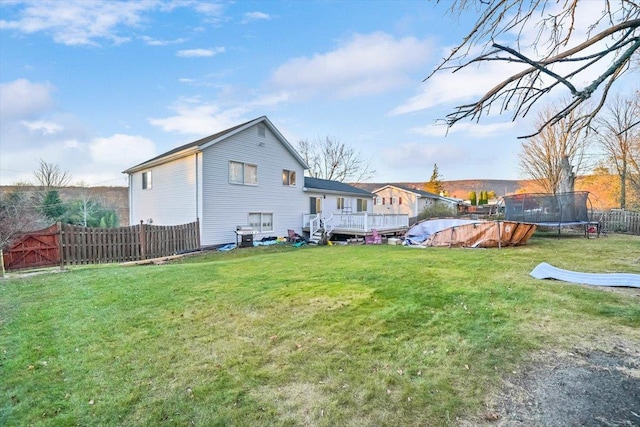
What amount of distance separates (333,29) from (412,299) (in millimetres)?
10023

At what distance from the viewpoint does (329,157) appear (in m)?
36.1

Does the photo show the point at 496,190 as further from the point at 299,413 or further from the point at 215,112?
the point at 299,413

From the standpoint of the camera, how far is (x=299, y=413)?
212 centimetres

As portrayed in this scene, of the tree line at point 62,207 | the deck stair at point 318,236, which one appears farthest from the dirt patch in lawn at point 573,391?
the tree line at point 62,207

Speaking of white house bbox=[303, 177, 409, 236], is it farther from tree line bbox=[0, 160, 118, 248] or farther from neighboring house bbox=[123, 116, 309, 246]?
tree line bbox=[0, 160, 118, 248]

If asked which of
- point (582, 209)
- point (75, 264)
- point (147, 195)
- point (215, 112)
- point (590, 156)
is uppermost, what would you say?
point (215, 112)

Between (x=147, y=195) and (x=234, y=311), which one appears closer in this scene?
(x=234, y=311)

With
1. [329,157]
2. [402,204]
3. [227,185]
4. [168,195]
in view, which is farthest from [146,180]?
[402,204]

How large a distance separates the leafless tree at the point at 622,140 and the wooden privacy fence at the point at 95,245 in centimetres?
2508

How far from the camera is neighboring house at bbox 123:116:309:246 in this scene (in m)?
14.2

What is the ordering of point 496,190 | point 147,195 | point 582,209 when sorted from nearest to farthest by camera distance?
point 582,209 → point 147,195 → point 496,190

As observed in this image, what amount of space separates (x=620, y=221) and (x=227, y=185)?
70.6 feet

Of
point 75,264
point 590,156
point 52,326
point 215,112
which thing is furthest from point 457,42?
point 590,156

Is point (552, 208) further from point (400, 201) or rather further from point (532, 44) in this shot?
point (400, 201)
